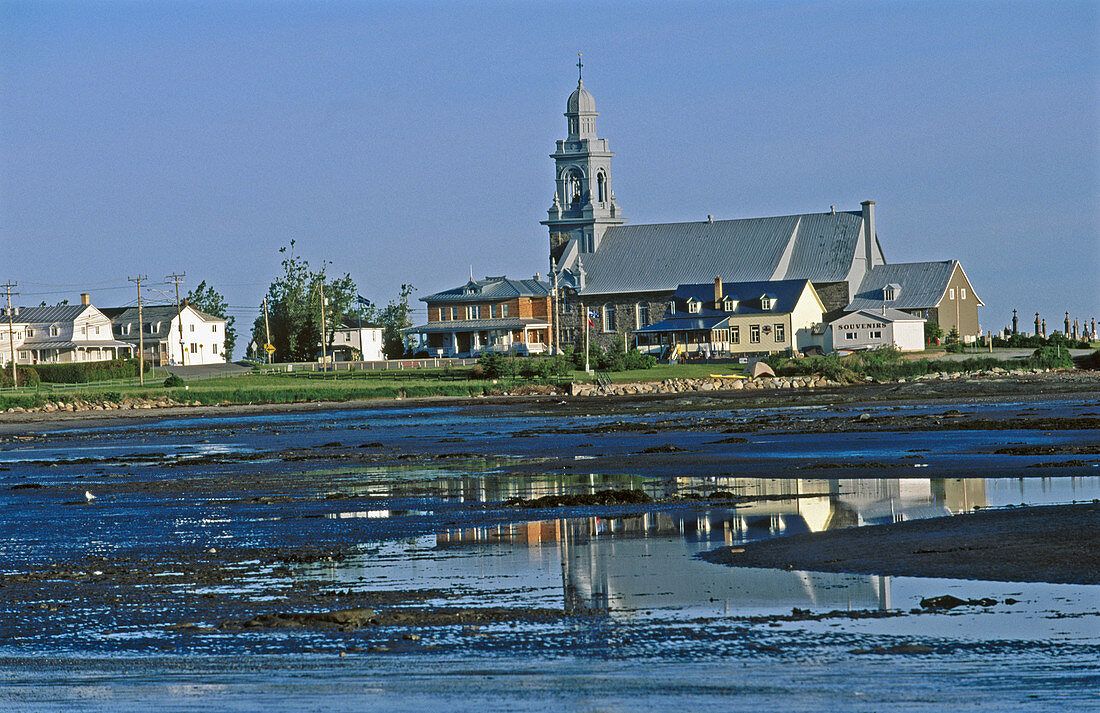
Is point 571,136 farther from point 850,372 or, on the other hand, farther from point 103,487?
point 103,487

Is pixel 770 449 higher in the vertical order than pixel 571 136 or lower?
lower

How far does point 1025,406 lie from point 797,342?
151ft

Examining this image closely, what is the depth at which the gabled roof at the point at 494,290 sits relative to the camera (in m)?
103

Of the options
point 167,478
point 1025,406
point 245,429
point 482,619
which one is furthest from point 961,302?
point 482,619

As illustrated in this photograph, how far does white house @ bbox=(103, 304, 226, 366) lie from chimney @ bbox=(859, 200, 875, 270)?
5638 centimetres

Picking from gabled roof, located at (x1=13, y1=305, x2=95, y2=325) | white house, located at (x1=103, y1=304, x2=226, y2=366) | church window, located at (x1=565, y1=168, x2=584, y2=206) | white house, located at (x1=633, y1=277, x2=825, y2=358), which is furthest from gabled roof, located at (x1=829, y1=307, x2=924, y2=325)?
gabled roof, located at (x1=13, y1=305, x2=95, y2=325)

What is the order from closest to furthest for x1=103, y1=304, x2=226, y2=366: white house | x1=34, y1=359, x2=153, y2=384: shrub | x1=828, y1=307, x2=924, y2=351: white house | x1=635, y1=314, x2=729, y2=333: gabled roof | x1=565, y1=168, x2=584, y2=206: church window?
x1=828, y1=307, x2=924, y2=351: white house < x1=34, y1=359, x2=153, y2=384: shrub < x1=635, y1=314, x2=729, y2=333: gabled roof < x1=565, y1=168, x2=584, y2=206: church window < x1=103, y1=304, x2=226, y2=366: white house

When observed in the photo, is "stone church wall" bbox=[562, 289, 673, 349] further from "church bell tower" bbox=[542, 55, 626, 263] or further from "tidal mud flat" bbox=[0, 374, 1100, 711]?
"tidal mud flat" bbox=[0, 374, 1100, 711]

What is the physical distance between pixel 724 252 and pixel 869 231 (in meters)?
10.5

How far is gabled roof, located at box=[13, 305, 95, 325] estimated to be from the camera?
11606 centimetres

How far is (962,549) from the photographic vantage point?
517 inches

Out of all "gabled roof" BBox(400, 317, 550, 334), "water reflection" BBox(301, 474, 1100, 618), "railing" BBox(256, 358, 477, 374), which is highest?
"gabled roof" BBox(400, 317, 550, 334)

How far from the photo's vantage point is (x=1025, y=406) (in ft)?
140

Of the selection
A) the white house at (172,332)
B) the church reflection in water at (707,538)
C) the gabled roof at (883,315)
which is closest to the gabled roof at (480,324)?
the white house at (172,332)
